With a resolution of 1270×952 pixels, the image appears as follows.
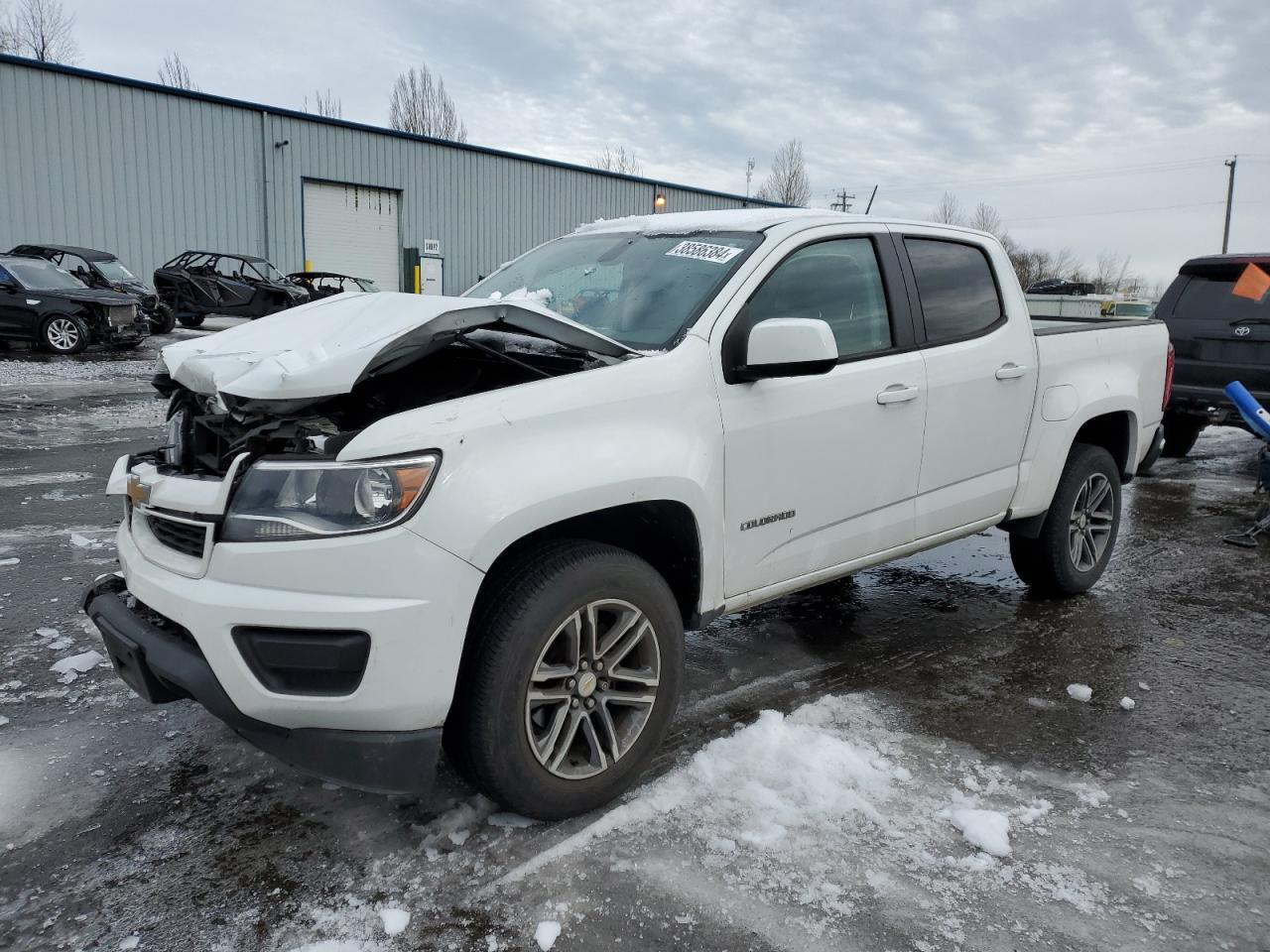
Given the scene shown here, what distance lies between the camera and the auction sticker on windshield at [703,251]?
11.3 ft

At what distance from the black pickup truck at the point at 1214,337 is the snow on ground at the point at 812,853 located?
6903 mm

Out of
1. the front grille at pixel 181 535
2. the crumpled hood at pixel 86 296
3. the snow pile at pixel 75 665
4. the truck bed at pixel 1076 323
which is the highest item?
the crumpled hood at pixel 86 296

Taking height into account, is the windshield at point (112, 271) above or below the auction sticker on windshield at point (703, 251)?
above

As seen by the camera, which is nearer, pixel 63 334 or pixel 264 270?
pixel 63 334

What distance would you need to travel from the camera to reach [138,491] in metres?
2.79

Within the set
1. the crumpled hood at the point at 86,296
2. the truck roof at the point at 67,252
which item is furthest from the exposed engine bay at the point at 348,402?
the truck roof at the point at 67,252

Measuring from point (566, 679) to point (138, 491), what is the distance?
4.55 feet

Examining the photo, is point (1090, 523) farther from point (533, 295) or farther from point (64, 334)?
point (64, 334)

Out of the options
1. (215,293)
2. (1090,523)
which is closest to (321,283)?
(215,293)

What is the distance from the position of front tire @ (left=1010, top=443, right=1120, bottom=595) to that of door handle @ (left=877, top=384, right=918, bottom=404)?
149 centimetres

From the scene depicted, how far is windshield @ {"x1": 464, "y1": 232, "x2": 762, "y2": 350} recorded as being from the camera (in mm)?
3270

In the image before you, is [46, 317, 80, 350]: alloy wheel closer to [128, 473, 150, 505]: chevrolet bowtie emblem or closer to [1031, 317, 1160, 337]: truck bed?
[128, 473, 150, 505]: chevrolet bowtie emblem

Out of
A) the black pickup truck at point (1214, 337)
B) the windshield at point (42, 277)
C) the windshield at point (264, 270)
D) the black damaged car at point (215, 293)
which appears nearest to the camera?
the black pickup truck at point (1214, 337)

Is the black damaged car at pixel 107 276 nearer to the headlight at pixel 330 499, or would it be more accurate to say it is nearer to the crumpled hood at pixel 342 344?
the crumpled hood at pixel 342 344
